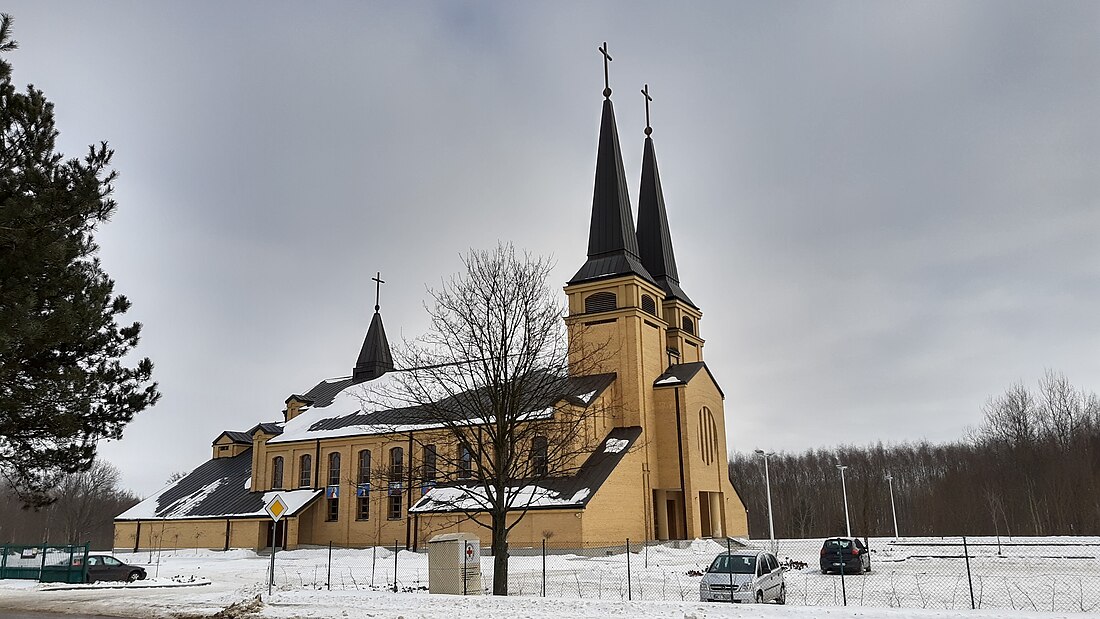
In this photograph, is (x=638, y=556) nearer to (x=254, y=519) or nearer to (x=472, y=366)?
(x=472, y=366)

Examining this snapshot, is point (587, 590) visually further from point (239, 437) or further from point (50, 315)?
point (239, 437)

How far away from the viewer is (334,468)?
165 ft

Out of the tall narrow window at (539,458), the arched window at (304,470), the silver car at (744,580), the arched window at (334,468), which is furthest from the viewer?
the arched window at (304,470)

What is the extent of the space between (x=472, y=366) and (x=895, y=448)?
368 feet

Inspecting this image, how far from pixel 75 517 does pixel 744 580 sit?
84504mm

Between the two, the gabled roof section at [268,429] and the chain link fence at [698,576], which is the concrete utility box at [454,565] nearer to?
the chain link fence at [698,576]

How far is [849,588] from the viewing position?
24859 mm

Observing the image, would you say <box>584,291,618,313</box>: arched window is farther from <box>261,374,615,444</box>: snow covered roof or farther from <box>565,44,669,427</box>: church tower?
<box>261,374,615,444</box>: snow covered roof

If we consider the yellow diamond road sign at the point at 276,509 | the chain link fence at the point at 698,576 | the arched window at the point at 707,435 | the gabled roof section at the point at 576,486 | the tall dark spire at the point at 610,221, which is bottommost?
the chain link fence at the point at 698,576

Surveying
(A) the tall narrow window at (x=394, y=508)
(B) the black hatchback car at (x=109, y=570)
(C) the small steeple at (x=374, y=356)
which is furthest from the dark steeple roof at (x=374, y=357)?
(B) the black hatchback car at (x=109, y=570)

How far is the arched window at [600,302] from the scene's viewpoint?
Result: 46.5 metres

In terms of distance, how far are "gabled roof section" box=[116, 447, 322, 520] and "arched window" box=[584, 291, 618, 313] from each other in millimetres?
19707

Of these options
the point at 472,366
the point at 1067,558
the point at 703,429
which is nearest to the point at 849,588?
the point at 472,366

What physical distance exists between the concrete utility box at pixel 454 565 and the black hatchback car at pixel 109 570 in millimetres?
14511
